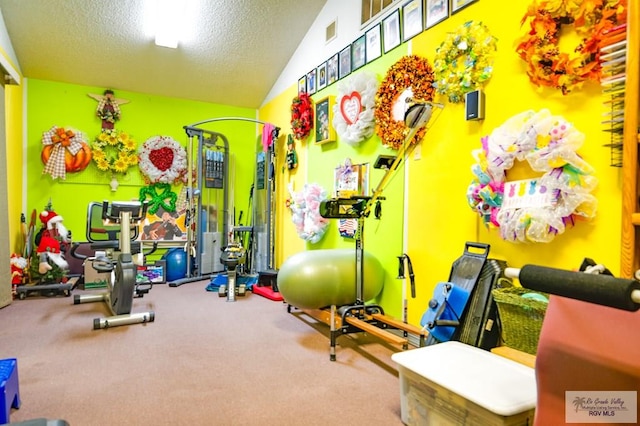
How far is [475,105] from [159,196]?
15.8ft

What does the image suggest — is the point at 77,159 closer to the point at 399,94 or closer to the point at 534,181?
the point at 399,94

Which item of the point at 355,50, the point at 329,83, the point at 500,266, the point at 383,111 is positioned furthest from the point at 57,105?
the point at 500,266

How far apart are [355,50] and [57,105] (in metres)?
4.27

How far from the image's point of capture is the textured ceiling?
14.0 feet

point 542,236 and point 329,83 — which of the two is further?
point 329,83

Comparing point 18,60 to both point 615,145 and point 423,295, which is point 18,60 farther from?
point 615,145

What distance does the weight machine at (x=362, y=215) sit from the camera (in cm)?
268

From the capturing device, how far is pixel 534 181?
2105 millimetres

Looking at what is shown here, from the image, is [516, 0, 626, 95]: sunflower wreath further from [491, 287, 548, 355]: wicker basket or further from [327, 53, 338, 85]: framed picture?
[327, 53, 338, 85]: framed picture

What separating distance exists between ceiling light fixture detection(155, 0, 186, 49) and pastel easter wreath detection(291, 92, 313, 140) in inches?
64.4

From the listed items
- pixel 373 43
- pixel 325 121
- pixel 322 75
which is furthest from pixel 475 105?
pixel 322 75

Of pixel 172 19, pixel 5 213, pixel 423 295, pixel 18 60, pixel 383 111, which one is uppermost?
pixel 172 19

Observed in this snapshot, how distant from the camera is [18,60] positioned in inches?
189

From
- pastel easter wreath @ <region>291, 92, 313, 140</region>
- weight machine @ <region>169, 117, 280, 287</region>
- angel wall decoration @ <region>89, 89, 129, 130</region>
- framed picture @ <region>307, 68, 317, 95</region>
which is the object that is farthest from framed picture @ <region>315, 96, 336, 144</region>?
angel wall decoration @ <region>89, 89, 129, 130</region>
